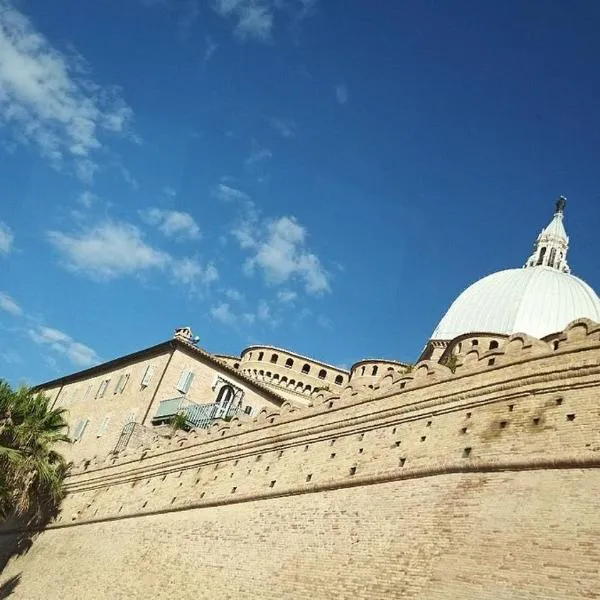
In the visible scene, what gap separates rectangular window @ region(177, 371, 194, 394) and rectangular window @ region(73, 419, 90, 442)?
7.64 m

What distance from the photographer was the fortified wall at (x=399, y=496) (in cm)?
1205

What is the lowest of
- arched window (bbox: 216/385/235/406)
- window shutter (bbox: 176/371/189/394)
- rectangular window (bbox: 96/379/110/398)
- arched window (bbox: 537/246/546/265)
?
rectangular window (bbox: 96/379/110/398)

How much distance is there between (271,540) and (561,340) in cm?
916

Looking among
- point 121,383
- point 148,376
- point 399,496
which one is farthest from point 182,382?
point 399,496

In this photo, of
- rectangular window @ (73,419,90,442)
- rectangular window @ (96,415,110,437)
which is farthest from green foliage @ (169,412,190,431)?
rectangular window @ (73,419,90,442)

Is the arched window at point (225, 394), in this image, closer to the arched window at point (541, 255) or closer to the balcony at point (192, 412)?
the balcony at point (192, 412)

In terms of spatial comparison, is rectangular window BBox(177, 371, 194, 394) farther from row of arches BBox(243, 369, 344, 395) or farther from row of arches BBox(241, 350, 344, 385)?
row of arches BBox(241, 350, 344, 385)

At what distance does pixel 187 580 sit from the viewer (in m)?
20.4

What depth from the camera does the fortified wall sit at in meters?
12.1

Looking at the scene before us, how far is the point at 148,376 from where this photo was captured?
40.0m

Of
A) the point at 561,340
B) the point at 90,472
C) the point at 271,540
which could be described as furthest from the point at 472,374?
the point at 90,472

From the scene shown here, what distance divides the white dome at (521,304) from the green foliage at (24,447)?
77.9ft

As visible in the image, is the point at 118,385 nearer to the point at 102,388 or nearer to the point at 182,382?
the point at 102,388

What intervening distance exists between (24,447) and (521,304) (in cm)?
2841
